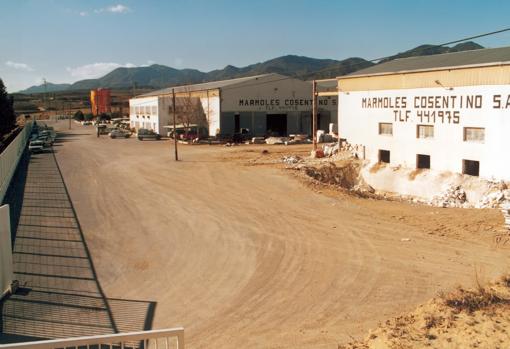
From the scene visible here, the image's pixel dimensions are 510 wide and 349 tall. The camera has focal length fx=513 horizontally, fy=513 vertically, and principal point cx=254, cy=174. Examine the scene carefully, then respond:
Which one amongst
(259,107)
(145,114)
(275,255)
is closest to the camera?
(275,255)

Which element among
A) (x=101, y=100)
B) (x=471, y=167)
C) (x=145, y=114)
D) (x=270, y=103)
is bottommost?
(x=471, y=167)

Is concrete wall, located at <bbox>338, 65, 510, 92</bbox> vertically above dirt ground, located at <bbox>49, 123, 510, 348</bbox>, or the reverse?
concrete wall, located at <bbox>338, 65, 510, 92</bbox>

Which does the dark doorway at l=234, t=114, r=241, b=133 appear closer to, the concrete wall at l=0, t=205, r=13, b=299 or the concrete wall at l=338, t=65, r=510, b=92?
the concrete wall at l=338, t=65, r=510, b=92

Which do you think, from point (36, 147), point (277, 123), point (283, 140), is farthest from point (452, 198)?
point (36, 147)

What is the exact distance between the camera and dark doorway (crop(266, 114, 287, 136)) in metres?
58.9

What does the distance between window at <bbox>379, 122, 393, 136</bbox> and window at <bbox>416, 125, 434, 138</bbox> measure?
2.61m

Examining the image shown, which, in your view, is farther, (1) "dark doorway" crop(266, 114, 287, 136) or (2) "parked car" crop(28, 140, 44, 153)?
(1) "dark doorway" crop(266, 114, 287, 136)

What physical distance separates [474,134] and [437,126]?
257 cm

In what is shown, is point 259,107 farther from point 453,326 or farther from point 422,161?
point 453,326

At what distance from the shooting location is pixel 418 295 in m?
Result: 11.7

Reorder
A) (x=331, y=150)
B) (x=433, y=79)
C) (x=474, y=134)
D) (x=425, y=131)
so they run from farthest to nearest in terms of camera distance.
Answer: (x=331, y=150) < (x=425, y=131) < (x=433, y=79) < (x=474, y=134)

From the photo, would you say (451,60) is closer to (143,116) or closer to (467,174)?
(467,174)

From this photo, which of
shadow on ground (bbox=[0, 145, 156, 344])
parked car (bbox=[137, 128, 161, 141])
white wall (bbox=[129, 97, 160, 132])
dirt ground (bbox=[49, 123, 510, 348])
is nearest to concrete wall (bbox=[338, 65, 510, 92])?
dirt ground (bbox=[49, 123, 510, 348])

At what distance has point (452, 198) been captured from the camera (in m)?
25.1
